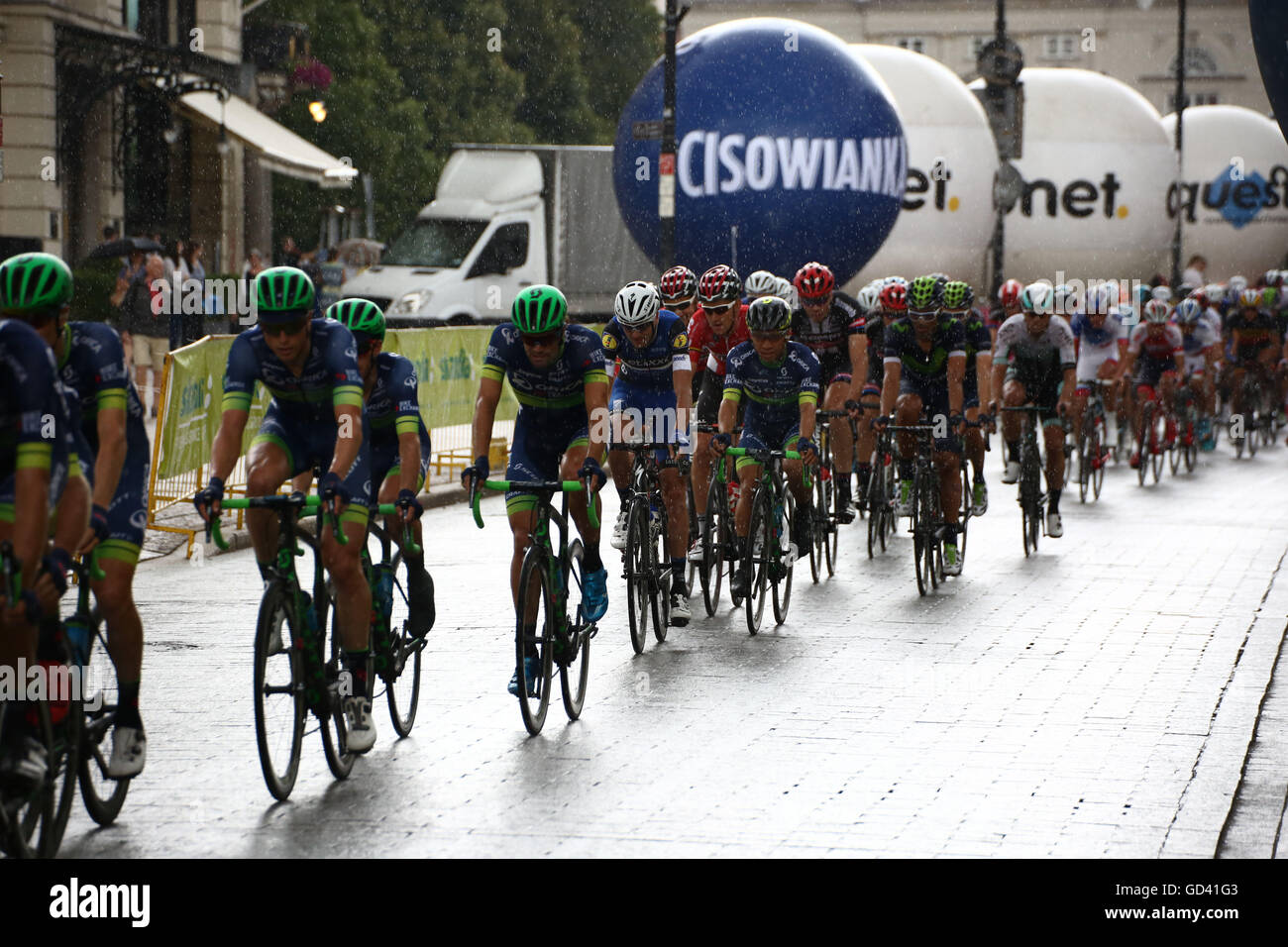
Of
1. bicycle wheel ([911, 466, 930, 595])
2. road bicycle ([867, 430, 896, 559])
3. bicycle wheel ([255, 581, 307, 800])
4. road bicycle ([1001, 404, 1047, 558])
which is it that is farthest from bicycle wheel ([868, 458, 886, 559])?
bicycle wheel ([255, 581, 307, 800])

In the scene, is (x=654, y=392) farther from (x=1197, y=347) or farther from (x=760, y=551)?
(x=1197, y=347)

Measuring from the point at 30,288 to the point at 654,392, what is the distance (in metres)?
5.45

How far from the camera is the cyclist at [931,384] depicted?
1247cm

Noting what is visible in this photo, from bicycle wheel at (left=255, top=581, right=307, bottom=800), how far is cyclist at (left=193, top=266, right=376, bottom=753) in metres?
0.21

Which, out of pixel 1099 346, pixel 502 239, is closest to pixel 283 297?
pixel 1099 346

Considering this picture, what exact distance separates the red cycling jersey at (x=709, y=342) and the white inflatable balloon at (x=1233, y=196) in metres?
30.1

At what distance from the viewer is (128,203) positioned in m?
31.8

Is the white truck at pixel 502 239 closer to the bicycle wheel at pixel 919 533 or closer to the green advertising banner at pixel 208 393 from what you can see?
the green advertising banner at pixel 208 393

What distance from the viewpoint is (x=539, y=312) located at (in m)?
8.10

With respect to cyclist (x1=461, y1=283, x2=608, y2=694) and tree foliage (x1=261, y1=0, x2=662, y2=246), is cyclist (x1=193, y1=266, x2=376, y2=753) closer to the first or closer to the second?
cyclist (x1=461, y1=283, x2=608, y2=694)

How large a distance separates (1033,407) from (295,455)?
26.6ft

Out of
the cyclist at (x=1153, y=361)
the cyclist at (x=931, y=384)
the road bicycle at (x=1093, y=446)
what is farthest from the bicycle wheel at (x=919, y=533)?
the cyclist at (x=1153, y=361)
